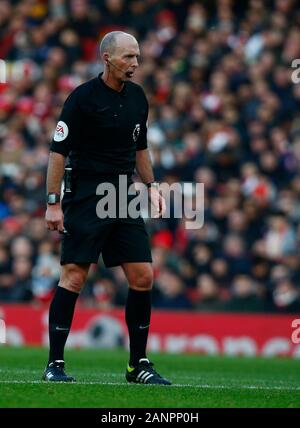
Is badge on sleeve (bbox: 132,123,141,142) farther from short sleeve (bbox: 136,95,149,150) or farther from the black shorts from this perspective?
the black shorts

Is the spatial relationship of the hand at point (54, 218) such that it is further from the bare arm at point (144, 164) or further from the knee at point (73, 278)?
the bare arm at point (144, 164)

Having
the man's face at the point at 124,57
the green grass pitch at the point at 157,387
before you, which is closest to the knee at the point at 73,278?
the green grass pitch at the point at 157,387

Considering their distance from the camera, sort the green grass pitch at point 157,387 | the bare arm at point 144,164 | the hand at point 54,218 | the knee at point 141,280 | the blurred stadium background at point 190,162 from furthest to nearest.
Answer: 1. the blurred stadium background at point 190,162
2. the bare arm at point 144,164
3. the knee at point 141,280
4. the hand at point 54,218
5. the green grass pitch at point 157,387

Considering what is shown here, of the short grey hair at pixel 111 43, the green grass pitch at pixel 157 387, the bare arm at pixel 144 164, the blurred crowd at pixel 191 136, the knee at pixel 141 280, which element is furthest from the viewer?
the blurred crowd at pixel 191 136

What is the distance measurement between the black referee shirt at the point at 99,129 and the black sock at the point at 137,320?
85 centimetres

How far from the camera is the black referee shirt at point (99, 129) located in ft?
26.4

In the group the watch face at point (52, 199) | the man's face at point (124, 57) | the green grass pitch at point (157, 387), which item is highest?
the man's face at point (124, 57)

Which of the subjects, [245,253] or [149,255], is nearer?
[149,255]

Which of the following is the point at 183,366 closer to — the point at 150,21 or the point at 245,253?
the point at 245,253

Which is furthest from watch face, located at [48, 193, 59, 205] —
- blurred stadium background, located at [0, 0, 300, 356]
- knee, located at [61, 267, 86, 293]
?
blurred stadium background, located at [0, 0, 300, 356]

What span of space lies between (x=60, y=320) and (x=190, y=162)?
375 inches
